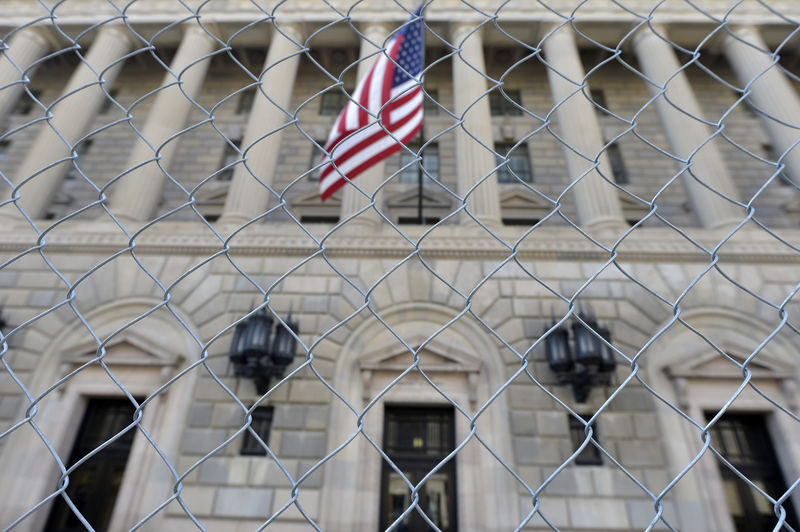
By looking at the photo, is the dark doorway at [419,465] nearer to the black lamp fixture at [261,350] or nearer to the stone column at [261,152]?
the black lamp fixture at [261,350]

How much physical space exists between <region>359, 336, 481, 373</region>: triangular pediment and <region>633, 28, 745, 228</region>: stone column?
6048 millimetres

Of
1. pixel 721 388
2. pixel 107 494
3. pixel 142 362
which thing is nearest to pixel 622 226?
pixel 721 388

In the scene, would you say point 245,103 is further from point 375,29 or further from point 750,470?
point 750,470

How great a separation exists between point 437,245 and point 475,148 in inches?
127

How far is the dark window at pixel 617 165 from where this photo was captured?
49.0 feet

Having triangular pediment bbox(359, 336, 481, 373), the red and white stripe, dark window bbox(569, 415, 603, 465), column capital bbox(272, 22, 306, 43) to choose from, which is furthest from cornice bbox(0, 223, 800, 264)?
column capital bbox(272, 22, 306, 43)

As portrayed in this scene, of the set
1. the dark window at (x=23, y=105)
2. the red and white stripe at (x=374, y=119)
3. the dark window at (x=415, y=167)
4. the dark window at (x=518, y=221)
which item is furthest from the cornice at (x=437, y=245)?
the dark window at (x=23, y=105)

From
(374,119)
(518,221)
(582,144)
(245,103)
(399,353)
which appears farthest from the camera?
(245,103)

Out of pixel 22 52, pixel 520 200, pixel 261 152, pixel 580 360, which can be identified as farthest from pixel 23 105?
pixel 580 360

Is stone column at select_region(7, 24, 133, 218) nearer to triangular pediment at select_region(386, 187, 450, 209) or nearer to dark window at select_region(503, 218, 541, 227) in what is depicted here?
triangular pediment at select_region(386, 187, 450, 209)

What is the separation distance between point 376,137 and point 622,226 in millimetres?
6579

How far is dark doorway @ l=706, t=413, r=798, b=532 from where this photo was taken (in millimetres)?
7727

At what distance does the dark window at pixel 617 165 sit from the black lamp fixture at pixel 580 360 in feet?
28.2

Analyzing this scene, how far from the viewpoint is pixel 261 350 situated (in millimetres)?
7691
